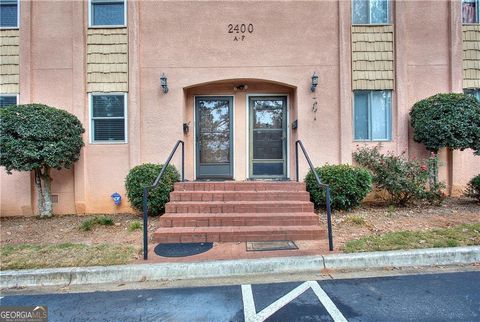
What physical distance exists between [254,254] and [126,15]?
21.7ft

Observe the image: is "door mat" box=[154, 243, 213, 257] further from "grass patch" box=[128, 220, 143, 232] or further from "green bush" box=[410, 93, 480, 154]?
"green bush" box=[410, 93, 480, 154]

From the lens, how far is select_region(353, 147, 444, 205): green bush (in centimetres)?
572

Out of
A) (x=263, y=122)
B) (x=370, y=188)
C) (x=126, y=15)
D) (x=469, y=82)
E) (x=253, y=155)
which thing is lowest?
(x=370, y=188)

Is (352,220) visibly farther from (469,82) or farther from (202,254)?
(469,82)

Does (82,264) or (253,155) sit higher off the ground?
(253,155)

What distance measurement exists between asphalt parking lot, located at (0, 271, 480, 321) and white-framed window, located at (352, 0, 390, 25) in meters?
6.19

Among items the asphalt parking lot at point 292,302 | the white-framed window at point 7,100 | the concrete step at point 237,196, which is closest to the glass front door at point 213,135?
the concrete step at point 237,196

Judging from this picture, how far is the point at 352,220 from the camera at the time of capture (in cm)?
501

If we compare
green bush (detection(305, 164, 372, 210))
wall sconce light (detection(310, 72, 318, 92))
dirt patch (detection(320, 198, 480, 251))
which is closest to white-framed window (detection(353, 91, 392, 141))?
wall sconce light (detection(310, 72, 318, 92))

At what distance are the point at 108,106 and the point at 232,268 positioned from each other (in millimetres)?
5372

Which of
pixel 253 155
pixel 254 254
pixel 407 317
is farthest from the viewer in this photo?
pixel 253 155

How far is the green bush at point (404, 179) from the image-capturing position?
18.8ft

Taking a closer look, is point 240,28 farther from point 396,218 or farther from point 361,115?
point 396,218

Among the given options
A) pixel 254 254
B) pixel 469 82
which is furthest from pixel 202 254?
pixel 469 82
